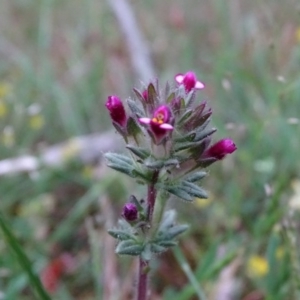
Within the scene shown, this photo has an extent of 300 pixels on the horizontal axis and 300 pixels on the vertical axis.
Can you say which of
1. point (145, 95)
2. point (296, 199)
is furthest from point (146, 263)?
point (296, 199)

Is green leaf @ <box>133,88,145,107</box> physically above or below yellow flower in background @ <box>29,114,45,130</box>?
below

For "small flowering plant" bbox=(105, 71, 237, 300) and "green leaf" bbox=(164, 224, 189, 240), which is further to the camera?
"green leaf" bbox=(164, 224, 189, 240)

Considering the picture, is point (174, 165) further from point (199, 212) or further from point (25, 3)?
point (25, 3)

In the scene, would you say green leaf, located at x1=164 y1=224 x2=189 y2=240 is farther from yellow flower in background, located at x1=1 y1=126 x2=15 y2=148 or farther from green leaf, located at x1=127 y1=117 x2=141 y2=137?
yellow flower in background, located at x1=1 y1=126 x2=15 y2=148

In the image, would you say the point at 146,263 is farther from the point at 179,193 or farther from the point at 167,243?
the point at 179,193

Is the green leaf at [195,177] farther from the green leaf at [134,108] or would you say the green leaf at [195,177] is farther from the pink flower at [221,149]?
the green leaf at [134,108]

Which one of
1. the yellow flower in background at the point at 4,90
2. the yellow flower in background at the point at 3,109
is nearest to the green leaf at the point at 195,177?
the yellow flower in background at the point at 3,109

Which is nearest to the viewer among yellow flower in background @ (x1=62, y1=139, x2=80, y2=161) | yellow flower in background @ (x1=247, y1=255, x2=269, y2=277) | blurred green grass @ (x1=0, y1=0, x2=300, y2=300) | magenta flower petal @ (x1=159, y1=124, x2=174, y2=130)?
magenta flower petal @ (x1=159, y1=124, x2=174, y2=130)

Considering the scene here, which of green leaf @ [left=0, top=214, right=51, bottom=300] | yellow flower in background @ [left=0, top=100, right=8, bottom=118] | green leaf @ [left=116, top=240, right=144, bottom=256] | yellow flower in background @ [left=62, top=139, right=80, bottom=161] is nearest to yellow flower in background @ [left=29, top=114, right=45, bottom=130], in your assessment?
yellow flower in background @ [left=0, top=100, right=8, bottom=118]
